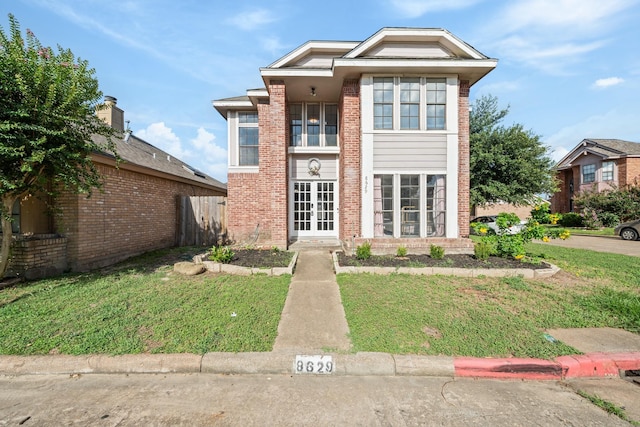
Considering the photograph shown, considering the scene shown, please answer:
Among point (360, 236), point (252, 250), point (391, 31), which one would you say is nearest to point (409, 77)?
point (391, 31)

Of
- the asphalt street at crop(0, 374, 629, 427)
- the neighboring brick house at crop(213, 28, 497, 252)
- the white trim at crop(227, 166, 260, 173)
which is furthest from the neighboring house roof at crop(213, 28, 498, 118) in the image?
the asphalt street at crop(0, 374, 629, 427)

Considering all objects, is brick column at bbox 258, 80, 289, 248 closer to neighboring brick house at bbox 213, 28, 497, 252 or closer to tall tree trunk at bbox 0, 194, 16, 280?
neighboring brick house at bbox 213, 28, 497, 252

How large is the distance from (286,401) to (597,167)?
35394mm

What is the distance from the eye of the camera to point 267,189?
1005 centimetres

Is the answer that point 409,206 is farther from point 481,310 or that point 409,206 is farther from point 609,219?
point 609,219

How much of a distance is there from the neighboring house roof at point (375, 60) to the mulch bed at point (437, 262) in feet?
19.4

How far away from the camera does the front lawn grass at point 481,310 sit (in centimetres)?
358

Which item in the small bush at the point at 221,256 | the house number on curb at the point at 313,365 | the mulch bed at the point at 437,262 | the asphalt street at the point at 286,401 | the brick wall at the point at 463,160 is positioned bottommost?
the asphalt street at the point at 286,401

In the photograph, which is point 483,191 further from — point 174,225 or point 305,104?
point 174,225

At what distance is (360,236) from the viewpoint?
8.90m

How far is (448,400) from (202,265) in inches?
234

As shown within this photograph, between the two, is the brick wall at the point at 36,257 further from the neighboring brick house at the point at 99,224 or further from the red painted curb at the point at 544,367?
the red painted curb at the point at 544,367

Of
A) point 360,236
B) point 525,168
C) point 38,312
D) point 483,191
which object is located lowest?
point 38,312

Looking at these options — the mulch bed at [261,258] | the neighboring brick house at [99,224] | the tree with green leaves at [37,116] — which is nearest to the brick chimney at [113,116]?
the neighboring brick house at [99,224]
